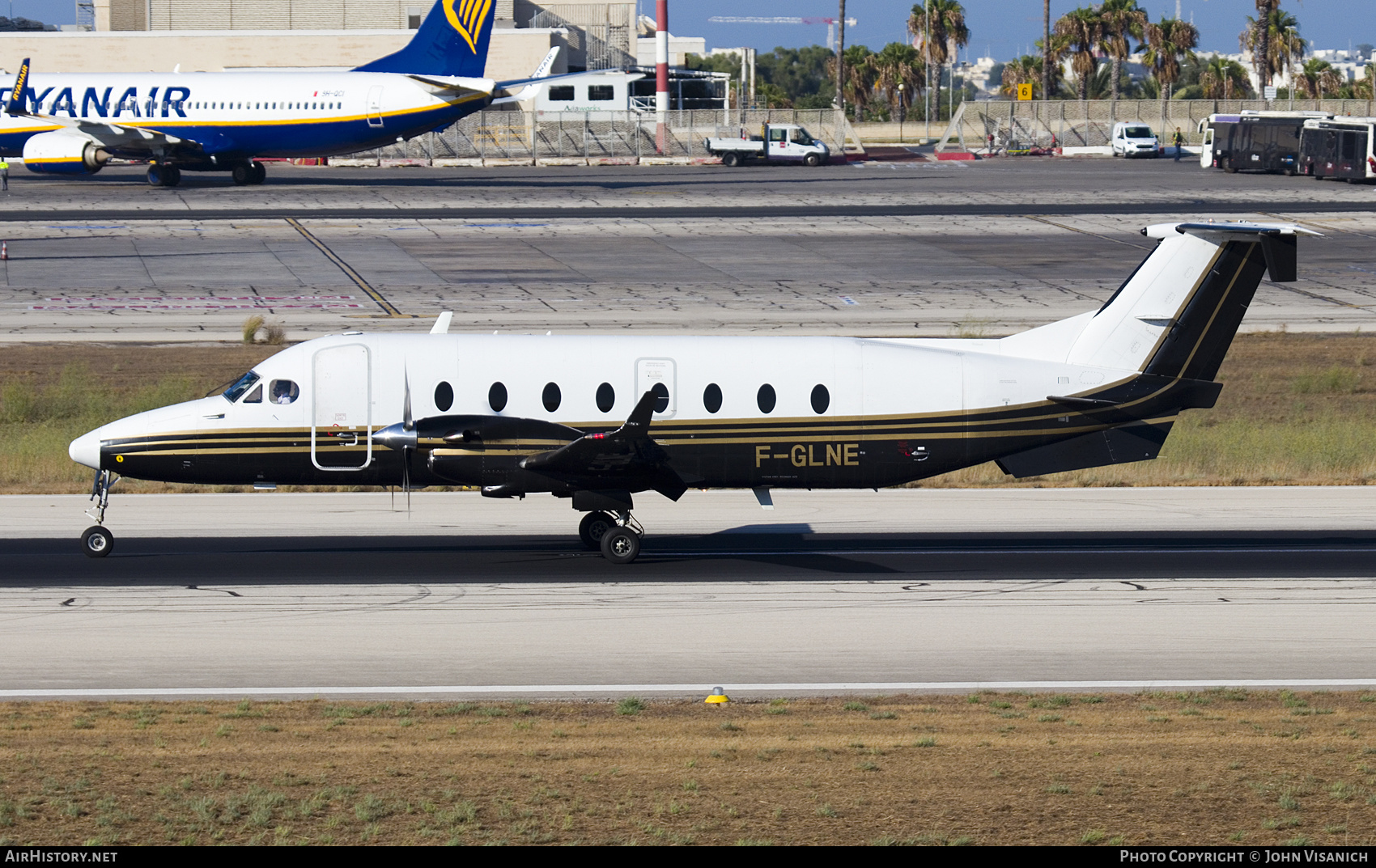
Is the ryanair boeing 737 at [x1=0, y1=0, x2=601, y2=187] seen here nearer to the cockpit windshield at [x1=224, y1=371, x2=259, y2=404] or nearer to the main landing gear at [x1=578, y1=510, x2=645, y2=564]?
the cockpit windshield at [x1=224, y1=371, x2=259, y2=404]

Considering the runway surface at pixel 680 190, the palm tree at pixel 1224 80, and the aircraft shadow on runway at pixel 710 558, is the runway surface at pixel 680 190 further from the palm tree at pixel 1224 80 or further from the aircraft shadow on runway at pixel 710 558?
the palm tree at pixel 1224 80

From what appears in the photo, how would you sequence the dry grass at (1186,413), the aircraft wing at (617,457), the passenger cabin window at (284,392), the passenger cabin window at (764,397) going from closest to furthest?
the aircraft wing at (617,457)
the passenger cabin window at (284,392)
the passenger cabin window at (764,397)
the dry grass at (1186,413)

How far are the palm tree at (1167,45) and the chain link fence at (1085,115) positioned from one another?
462 inches

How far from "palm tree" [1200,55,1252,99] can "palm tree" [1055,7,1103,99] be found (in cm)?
2047

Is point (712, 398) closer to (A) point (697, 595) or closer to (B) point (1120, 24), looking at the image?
(A) point (697, 595)

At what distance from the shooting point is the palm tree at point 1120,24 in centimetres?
14212

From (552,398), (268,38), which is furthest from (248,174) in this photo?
(552,398)

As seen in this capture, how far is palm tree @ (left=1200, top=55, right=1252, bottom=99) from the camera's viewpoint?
158 metres

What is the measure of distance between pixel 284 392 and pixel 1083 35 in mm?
136756

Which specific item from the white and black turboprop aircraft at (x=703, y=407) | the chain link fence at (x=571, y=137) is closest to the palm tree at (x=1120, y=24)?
the chain link fence at (x=571, y=137)

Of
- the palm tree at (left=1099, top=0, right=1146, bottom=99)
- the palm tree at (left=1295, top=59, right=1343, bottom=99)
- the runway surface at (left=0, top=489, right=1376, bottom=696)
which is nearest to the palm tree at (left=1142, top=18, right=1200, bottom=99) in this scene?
the palm tree at (left=1099, top=0, right=1146, bottom=99)

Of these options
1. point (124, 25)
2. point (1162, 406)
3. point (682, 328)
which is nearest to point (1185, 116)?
point (124, 25)

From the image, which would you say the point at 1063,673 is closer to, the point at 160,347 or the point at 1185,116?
the point at 160,347

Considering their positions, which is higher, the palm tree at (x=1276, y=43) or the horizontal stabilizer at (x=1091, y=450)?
the palm tree at (x=1276, y=43)
